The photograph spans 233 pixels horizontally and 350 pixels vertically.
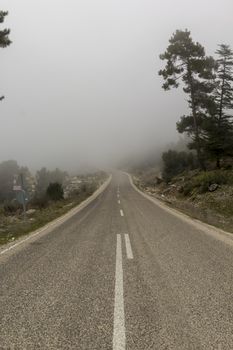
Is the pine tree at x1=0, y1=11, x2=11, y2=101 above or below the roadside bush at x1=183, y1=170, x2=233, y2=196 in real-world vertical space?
above

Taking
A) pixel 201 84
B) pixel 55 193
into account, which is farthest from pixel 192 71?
pixel 55 193

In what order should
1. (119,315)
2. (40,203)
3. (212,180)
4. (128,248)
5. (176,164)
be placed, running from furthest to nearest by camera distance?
(176,164) → (40,203) → (212,180) → (128,248) → (119,315)

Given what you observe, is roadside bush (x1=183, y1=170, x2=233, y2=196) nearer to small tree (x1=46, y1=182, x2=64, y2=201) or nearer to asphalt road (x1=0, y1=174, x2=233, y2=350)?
small tree (x1=46, y1=182, x2=64, y2=201)

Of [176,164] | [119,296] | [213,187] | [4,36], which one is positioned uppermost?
[4,36]

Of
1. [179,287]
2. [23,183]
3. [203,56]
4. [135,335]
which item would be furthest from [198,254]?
[203,56]

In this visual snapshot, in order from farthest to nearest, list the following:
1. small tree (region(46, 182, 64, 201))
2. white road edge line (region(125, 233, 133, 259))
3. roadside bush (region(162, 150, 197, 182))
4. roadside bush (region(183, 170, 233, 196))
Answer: roadside bush (region(162, 150, 197, 182)) → small tree (region(46, 182, 64, 201)) → roadside bush (region(183, 170, 233, 196)) → white road edge line (region(125, 233, 133, 259))

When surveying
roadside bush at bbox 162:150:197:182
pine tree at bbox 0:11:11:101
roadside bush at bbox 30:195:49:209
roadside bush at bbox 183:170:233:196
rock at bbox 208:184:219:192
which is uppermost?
pine tree at bbox 0:11:11:101

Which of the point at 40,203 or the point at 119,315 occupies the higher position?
the point at 119,315

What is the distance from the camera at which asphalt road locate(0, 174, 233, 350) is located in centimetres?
451

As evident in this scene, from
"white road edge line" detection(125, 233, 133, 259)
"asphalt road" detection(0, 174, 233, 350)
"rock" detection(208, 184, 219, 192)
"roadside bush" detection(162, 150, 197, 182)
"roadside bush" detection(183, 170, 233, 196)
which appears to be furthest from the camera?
"roadside bush" detection(162, 150, 197, 182)

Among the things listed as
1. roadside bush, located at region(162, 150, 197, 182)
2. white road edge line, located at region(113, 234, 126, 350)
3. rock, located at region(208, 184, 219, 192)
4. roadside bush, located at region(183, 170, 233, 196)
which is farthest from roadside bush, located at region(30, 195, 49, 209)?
white road edge line, located at region(113, 234, 126, 350)

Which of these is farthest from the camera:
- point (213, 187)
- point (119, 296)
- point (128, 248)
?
point (213, 187)

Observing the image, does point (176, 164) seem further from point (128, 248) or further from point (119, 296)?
point (119, 296)

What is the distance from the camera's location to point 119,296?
609 centimetres
